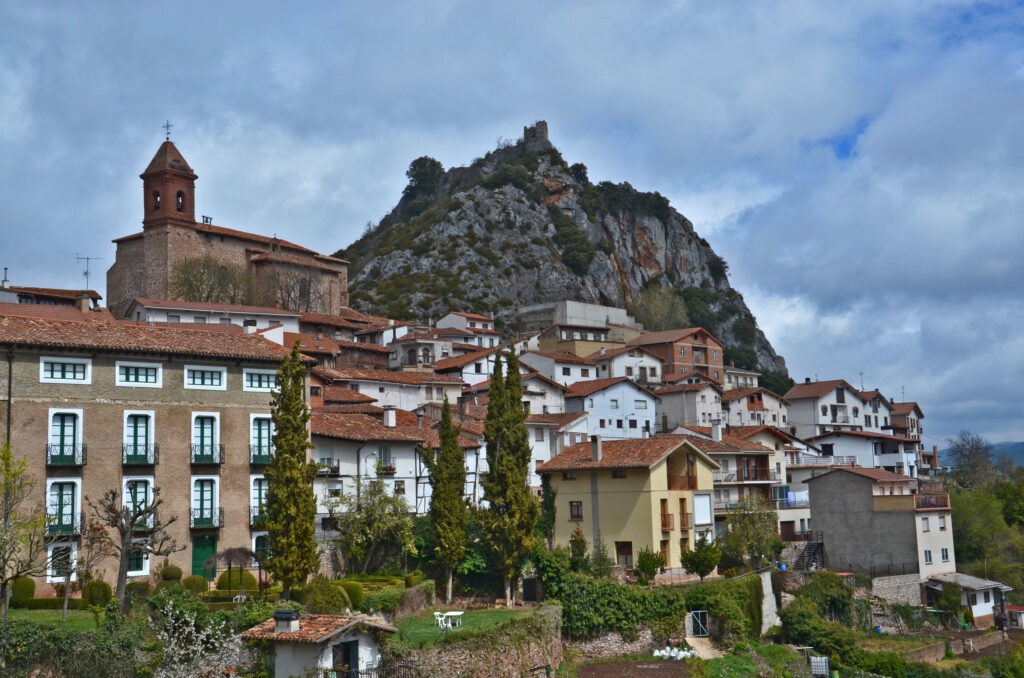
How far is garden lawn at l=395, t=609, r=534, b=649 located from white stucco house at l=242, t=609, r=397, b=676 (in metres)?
1.54

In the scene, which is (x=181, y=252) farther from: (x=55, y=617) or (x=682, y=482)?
(x=55, y=617)

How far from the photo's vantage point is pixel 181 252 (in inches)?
4008

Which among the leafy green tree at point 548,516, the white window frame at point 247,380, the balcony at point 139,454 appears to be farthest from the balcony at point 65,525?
the leafy green tree at point 548,516

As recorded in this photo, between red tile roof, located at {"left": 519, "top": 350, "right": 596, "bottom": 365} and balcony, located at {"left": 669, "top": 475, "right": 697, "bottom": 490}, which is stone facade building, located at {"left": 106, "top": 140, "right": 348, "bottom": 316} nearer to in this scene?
red tile roof, located at {"left": 519, "top": 350, "right": 596, "bottom": 365}

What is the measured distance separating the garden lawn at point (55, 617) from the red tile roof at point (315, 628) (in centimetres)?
489

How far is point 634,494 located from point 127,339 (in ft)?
81.3

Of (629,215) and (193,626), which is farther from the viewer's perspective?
(629,215)

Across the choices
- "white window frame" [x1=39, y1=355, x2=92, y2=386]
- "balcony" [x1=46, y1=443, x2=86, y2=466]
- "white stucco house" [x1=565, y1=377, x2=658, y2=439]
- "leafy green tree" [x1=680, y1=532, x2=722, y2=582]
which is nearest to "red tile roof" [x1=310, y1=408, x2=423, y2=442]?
"white window frame" [x1=39, y1=355, x2=92, y2=386]

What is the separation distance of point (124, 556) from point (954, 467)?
99784 millimetres

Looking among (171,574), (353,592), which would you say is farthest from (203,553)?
(353,592)

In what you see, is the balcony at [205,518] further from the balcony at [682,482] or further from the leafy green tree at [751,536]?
the leafy green tree at [751,536]

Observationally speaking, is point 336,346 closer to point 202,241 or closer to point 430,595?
point 202,241

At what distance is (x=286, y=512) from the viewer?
3512 cm

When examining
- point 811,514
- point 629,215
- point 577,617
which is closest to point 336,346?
point 811,514
